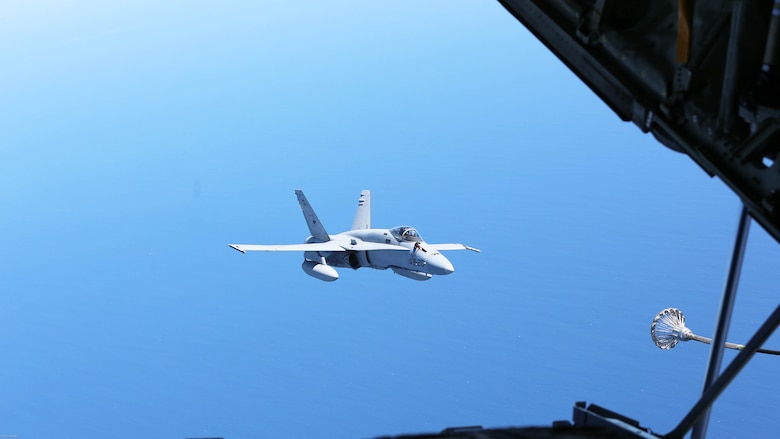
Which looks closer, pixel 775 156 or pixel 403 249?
pixel 775 156

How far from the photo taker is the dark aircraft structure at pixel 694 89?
4.34 meters

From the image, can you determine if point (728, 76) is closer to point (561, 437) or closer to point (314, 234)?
point (561, 437)

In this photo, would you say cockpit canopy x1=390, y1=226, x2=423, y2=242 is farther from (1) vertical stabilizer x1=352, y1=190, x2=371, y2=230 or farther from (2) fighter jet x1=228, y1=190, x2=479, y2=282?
(1) vertical stabilizer x1=352, y1=190, x2=371, y2=230

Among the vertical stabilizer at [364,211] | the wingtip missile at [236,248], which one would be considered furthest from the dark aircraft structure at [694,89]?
the vertical stabilizer at [364,211]

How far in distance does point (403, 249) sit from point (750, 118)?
2215 centimetres

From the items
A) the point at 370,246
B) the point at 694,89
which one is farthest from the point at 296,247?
the point at 694,89

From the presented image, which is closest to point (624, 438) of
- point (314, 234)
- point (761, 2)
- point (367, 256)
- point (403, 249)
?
point (761, 2)

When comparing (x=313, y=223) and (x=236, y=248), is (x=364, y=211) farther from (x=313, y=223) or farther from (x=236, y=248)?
(x=236, y=248)

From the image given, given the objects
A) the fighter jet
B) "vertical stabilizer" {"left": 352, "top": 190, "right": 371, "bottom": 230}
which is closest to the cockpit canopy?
the fighter jet

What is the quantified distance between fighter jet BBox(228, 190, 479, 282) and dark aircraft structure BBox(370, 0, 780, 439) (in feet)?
66.8

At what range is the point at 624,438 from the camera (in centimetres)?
426

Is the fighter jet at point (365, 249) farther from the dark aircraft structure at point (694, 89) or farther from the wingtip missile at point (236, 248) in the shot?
the dark aircraft structure at point (694, 89)

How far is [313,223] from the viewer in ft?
99.5

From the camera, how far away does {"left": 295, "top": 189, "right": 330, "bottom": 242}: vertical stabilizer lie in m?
30.1
